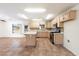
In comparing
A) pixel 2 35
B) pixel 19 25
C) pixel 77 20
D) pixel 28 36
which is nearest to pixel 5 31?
pixel 2 35

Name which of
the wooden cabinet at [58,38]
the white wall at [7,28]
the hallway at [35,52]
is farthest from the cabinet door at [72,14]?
the white wall at [7,28]

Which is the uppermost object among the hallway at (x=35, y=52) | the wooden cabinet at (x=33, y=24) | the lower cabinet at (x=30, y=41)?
the wooden cabinet at (x=33, y=24)

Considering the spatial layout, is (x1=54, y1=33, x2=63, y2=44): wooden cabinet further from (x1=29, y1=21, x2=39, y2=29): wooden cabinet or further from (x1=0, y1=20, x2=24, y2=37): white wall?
→ (x1=0, y1=20, x2=24, y2=37): white wall

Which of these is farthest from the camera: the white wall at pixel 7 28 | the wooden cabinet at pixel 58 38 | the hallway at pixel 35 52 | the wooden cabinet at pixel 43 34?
the white wall at pixel 7 28

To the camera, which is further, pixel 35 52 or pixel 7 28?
pixel 7 28

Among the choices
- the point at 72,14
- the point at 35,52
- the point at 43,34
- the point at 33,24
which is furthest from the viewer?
the point at 33,24

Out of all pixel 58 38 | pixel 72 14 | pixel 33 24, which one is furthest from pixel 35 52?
pixel 33 24

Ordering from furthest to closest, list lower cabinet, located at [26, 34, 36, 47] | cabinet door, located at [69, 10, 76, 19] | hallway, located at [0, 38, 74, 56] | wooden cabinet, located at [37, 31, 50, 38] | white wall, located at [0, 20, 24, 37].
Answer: white wall, located at [0, 20, 24, 37] → wooden cabinet, located at [37, 31, 50, 38] → lower cabinet, located at [26, 34, 36, 47] → hallway, located at [0, 38, 74, 56] → cabinet door, located at [69, 10, 76, 19]

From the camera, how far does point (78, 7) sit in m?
4.84

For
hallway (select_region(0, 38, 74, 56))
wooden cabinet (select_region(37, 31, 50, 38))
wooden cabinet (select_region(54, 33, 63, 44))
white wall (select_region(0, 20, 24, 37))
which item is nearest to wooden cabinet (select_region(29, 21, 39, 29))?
white wall (select_region(0, 20, 24, 37))

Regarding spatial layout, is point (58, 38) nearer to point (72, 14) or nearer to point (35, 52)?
point (35, 52)

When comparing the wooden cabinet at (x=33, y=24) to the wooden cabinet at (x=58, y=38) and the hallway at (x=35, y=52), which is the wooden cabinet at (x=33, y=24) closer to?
the wooden cabinet at (x=58, y=38)

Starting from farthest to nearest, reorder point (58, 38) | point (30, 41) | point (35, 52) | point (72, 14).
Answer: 1. point (58, 38)
2. point (30, 41)
3. point (35, 52)
4. point (72, 14)

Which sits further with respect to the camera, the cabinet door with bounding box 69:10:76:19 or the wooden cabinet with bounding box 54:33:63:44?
the wooden cabinet with bounding box 54:33:63:44
